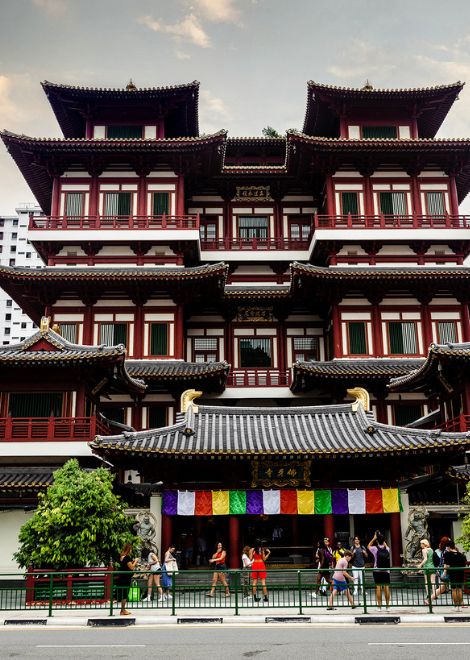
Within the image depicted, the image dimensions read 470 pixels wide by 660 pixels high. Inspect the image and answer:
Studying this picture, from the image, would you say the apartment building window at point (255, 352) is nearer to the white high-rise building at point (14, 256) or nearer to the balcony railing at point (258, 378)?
the balcony railing at point (258, 378)

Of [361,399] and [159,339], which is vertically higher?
[159,339]

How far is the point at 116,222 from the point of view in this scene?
133 ft

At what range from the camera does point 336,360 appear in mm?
37531

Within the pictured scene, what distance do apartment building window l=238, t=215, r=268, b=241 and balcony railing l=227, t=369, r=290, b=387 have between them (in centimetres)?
952

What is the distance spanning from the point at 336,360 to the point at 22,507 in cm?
1767

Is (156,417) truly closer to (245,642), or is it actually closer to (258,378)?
(258,378)

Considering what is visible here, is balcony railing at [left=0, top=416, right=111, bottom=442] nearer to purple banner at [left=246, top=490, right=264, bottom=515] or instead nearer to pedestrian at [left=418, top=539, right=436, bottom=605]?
purple banner at [left=246, top=490, right=264, bottom=515]

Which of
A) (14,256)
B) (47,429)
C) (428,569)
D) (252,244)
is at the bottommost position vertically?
(428,569)

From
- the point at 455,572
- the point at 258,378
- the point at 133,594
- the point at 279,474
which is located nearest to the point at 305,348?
the point at 258,378

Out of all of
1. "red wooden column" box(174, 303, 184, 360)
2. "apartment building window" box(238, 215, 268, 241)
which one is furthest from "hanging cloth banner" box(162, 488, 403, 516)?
"apartment building window" box(238, 215, 268, 241)

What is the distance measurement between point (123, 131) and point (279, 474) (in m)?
25.4

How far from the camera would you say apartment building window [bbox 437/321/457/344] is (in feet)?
127

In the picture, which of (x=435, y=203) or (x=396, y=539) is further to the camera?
(x=435, y=203)

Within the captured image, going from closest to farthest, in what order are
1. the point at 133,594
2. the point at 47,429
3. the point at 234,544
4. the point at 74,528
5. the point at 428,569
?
1. the point at 428,569
2. the point at 133,594
3. the point at 74,528
4. the point at 234,544
5. the point at 47,429
